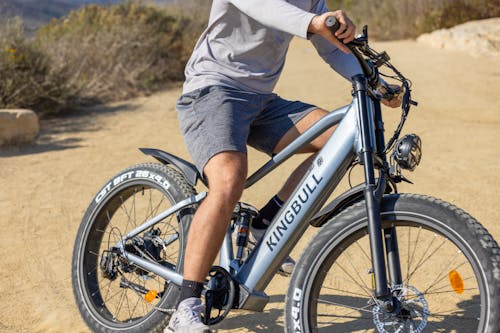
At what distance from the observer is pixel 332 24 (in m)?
2.22

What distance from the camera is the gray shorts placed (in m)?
2.70

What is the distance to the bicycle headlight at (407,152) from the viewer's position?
91.2 inches

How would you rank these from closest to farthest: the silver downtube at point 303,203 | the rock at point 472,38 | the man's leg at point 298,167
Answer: the silver downtube at point 303,203 → the man's leg at point 298,167 → the rock at point 472,38

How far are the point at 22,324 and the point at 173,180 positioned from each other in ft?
3.73

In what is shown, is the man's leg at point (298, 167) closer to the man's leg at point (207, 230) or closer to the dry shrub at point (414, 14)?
the man's leg at point (207, 230)

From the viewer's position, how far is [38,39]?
9.84m

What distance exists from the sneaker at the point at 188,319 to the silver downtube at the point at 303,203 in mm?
211

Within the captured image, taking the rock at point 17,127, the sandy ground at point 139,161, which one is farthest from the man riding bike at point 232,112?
the rock at point 17,127

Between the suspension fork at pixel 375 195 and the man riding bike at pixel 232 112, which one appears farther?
the man riding bike at pixel 232 112

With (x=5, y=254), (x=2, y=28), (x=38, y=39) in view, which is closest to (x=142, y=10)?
(x=38, y=39)

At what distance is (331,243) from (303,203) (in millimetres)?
245

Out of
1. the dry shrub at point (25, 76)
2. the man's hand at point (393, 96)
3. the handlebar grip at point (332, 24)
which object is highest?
the dry shrub at point (25, 76)

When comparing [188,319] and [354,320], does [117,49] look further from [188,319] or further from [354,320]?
[188,319]

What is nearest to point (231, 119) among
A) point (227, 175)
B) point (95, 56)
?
point (227, 175)
